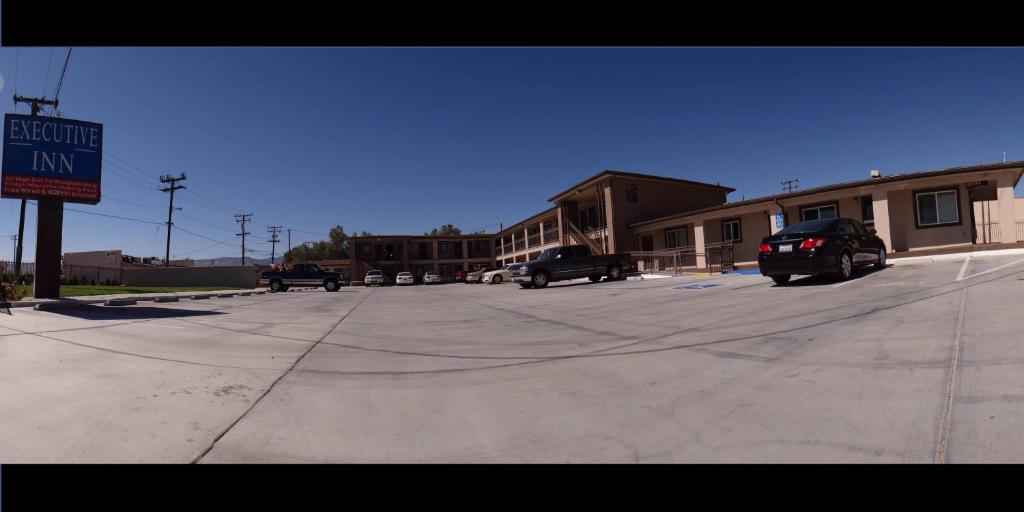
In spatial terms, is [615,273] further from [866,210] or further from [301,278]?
[301,278]

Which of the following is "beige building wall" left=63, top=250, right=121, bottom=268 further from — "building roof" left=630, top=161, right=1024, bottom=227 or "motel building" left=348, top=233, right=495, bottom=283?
"building roof" left=630, top=161, right=1024, bottom=227

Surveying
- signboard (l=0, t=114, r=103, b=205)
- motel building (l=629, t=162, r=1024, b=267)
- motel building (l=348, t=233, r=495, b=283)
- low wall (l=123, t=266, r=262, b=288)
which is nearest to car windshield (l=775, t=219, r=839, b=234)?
motel building (l=629, t=162, r=1024, b=267)

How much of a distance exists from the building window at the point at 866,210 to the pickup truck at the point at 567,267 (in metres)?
11.4

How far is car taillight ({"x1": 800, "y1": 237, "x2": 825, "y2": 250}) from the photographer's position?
9.56 metres

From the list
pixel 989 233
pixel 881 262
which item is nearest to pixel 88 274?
pixel 881 262

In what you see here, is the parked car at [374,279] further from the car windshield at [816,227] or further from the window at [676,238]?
the car windshield at [816,227]

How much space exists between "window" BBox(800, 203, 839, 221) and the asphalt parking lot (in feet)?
54.9

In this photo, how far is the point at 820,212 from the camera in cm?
2159

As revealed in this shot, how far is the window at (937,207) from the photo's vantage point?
722 inches

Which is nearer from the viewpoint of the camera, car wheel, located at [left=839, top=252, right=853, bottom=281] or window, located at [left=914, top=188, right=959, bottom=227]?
car wheel, located at [left=839, top=252, right=853, bottom=281]

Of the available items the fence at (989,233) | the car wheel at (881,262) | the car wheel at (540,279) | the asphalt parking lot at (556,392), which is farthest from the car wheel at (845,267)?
the fence at (989,233)

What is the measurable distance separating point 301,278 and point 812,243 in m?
30.4
